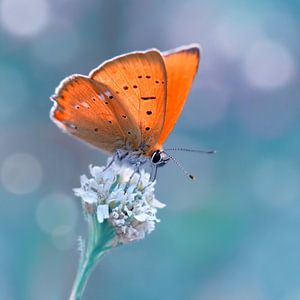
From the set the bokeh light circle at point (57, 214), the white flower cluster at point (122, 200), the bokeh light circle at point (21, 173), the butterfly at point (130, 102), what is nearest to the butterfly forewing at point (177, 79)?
the butterfly at point (130, 102)

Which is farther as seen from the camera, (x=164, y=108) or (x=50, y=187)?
(x=50, y=187)

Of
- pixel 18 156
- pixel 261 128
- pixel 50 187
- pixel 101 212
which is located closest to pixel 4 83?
pixel 18 156

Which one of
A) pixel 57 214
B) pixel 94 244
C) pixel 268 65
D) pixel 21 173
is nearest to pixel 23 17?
pixel 21 173

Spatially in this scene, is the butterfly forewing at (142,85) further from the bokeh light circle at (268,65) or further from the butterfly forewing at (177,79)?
the bokeh light circle at (268,65)

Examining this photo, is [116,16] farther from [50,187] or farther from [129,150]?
[129,150]

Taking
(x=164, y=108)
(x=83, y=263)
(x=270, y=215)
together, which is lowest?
(x=83, y=263)

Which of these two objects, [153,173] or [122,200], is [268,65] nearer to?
[153,173]
